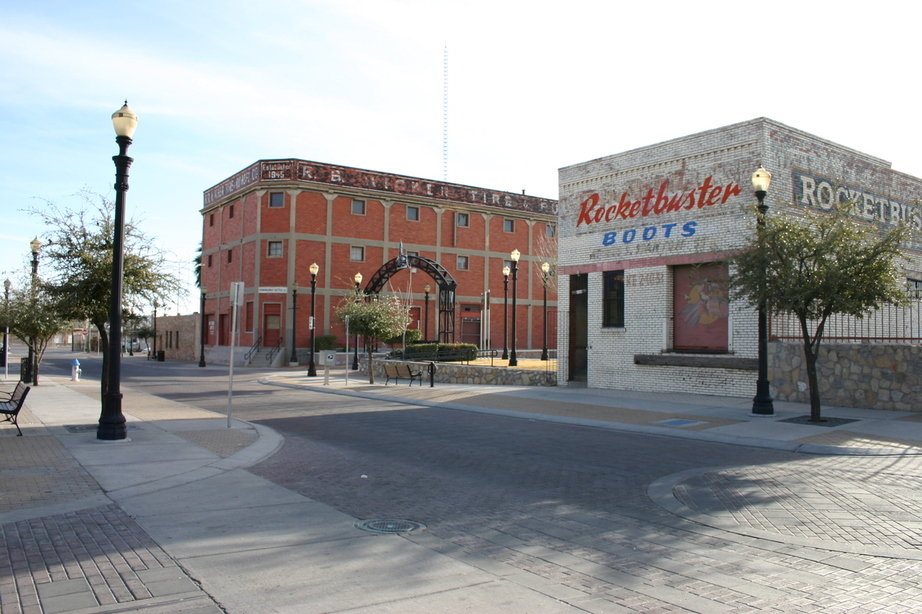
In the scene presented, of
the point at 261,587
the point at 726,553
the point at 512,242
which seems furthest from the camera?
the point at 512,242

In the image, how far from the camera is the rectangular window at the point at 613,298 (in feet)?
74.8

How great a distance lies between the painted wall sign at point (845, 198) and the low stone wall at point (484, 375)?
10.1 meters

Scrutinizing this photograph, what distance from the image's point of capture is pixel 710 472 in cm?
984

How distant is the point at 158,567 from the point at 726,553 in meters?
4.67

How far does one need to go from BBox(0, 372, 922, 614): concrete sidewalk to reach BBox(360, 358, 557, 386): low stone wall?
11936mm

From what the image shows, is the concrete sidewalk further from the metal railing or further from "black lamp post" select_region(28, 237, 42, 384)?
"black lamp post" select_region(28, 237, 42, 384)

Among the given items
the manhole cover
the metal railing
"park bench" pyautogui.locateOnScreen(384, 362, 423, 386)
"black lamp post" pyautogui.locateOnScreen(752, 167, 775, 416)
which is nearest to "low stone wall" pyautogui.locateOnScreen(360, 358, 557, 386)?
"park bench" pyautogui.locateOnScreen(384, 362, 423, 386)

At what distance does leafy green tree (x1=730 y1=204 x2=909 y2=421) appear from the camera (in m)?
14.0

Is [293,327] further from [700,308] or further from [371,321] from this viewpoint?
[700,308]

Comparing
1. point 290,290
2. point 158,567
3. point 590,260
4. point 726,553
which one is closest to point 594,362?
point 590,260

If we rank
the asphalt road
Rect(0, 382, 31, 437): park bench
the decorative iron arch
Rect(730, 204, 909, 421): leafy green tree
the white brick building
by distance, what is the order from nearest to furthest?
the asphalt road → Rect(0, 382, 31, 437): park bench → Rect(730, 204, 909, 421): leafy green tree → the white brick building → the decorative iron arch

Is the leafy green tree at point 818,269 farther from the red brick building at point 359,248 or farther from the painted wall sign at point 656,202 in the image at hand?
the red brick building at point 359,248

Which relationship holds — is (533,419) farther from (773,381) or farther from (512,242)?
(512,242)

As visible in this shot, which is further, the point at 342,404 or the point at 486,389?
the point at 486,389
